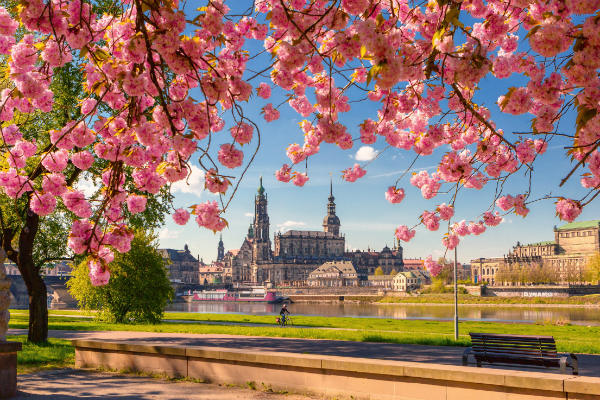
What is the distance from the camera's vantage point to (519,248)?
631 feet

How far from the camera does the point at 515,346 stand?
11234 mm

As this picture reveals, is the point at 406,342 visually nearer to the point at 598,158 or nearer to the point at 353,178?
the point at 353,178

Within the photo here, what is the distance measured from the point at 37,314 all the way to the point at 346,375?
13.3 m

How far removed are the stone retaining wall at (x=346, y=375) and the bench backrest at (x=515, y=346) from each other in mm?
2826

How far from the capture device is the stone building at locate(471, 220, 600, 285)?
16634cm

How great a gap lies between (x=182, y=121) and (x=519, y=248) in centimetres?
20257

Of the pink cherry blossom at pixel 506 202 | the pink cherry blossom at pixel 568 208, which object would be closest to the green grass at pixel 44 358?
the pink cherry blossom at pixel 506 202

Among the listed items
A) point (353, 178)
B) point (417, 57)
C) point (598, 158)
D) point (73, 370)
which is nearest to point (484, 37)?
point (417, 57)

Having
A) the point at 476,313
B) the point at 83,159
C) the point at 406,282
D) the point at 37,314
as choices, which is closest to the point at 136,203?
the point at 83,159

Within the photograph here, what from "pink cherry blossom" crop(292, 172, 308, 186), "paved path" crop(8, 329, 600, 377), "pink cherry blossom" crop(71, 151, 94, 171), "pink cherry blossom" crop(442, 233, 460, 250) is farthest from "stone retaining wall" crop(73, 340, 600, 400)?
"pink cherry blossom" crop(71, 151, 94, 171)

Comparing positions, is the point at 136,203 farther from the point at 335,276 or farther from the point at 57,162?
the point at 335,276

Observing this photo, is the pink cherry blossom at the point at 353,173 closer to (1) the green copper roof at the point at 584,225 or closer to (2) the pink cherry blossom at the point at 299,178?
(2) the pink cherry blossom at the point at 299,178

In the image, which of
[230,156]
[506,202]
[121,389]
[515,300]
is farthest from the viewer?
[515,300]

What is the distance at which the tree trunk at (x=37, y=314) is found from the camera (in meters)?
18.4
